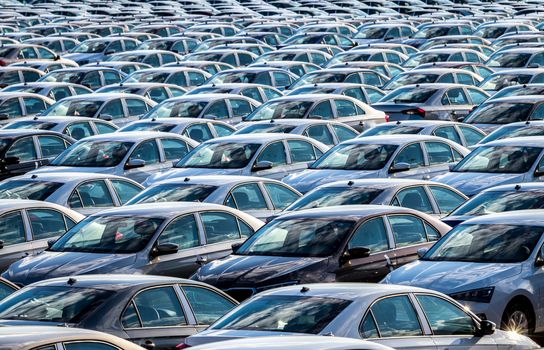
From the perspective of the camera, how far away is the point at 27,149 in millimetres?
24578

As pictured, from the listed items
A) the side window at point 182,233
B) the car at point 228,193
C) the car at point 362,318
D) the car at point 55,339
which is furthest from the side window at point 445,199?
the car at point 55,339

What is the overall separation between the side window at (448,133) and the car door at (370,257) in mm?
9703

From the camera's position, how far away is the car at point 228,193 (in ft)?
63.4

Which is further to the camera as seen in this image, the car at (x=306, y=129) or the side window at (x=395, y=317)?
the car at (x=306, y=129)

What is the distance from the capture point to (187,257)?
16547 millimetres

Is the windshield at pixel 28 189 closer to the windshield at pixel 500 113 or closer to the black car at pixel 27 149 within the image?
the black car at pixel 27 149

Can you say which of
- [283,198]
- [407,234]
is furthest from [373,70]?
[407,234]

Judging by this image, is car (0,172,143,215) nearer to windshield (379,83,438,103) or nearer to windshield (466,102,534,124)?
windshield (466,102,534,124)

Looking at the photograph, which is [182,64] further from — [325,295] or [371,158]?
[325,295]

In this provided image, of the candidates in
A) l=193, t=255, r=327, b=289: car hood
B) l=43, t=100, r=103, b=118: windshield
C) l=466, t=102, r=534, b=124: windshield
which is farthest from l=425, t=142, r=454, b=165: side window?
l=43, t=100, r=103, b=118: windshield

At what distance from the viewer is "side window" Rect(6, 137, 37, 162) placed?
79.8 feet

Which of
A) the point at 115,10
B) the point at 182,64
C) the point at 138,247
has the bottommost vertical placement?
the point at 115,10

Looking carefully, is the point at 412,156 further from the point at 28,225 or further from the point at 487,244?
the point at 487,244

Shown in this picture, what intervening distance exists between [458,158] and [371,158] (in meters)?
1.60
